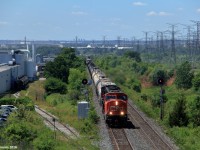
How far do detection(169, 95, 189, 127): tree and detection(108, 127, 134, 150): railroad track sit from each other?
12.7 ft

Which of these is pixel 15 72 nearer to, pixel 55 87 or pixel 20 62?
pixel 20 62

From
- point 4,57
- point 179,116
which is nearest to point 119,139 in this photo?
point 179,116

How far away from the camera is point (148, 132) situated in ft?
99.7

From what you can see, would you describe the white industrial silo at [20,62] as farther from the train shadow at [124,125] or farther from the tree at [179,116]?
the tree at [179,116]

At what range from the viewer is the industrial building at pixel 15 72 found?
2352 inches

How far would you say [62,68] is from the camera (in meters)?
72.8

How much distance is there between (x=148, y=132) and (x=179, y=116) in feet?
11.2

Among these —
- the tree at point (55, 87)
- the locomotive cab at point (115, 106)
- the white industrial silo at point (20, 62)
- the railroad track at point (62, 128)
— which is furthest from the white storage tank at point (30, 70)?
the locomotive cab at point (115, 106)

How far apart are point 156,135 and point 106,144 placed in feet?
14.0

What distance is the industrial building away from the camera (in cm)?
5974

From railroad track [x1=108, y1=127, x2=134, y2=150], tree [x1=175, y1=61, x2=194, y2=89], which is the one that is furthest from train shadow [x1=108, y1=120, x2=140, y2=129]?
tree [x1=175, y1=61, x2=194, y2=89]

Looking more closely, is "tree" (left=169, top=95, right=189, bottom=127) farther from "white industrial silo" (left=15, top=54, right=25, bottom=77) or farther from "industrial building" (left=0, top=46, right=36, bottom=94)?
"white industrial silo" (left=15, top=54, right=25, bottom=77)

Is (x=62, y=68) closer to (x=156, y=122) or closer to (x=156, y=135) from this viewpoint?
(x=156, y=122)

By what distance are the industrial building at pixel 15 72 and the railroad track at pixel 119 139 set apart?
95.8 ft
